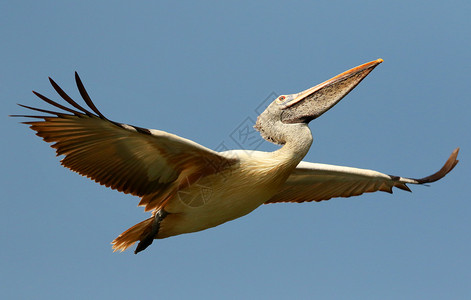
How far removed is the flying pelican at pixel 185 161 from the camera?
8.01 metres

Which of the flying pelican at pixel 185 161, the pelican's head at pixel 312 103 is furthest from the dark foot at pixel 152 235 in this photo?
the pelican's head at pixel 312 103

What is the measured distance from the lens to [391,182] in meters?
10.3

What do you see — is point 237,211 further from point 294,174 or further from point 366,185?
point 366,185

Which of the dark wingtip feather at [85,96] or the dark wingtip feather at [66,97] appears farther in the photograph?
the dark wingtip feather at [66,97]

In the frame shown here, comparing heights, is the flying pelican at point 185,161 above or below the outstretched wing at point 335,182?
above

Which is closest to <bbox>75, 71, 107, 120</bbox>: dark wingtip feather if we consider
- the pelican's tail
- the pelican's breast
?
the pelican's breast

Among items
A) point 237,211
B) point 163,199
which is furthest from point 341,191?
point 163,199

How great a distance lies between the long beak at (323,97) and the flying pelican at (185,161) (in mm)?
12

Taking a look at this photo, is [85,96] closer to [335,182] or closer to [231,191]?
[231,191]

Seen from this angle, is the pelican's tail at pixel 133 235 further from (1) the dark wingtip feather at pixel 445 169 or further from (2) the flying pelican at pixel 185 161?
(1) the dark wingtip feather at pixel 445 169

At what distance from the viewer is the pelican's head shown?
8695mm

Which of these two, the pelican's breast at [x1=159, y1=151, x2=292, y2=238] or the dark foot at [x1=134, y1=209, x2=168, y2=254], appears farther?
the dark foot at [x1=134, y1=209, x2=168, y2=254]

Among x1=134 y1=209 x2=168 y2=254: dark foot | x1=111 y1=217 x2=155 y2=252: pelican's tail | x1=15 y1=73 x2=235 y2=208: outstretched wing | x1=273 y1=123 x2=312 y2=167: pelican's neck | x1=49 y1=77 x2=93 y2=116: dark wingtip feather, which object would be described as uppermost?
x1=49 y1=77 x2=93 y2=116: dark wingtip feather

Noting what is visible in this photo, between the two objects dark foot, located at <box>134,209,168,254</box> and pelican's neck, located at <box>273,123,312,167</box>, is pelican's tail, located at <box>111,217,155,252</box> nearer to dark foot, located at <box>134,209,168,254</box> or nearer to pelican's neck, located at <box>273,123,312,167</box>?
dark foot, located at <box>134,209,168,254</box>
